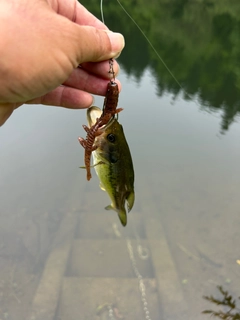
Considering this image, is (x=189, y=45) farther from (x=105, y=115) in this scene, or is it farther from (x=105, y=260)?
(x=105, y=115)

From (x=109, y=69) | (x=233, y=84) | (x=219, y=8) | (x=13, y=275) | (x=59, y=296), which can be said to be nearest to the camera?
(x=109, y=69)

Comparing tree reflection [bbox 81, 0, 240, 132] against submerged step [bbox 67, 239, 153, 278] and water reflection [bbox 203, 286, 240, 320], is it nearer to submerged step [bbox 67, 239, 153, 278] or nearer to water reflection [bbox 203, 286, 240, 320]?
submerged step [bbox 67, 239, 153, 278]

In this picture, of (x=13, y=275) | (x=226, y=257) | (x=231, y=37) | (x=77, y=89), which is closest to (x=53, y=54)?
(x=77, y=89)

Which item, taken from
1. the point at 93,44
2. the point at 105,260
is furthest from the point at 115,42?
the point at 105,260

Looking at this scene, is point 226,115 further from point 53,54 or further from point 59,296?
point 53,54

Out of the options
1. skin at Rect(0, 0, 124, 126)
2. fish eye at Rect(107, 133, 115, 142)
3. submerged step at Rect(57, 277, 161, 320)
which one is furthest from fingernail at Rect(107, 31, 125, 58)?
submerged step at Rect(57, 277, 161, 320)

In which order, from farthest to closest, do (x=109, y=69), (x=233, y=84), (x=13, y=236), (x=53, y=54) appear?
(x=233, y=84) → (x=13, y=236) → (x=109, y=69) → (x=53, y=54)

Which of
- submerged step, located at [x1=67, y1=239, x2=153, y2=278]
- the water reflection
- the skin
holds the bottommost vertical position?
submerged step, located at [x1=67, y1=239, x2=153, y2=278]
